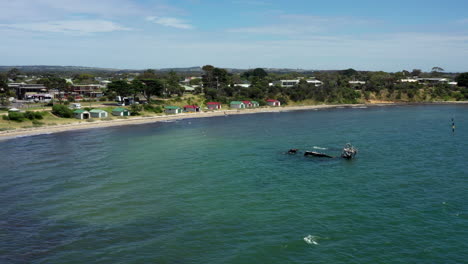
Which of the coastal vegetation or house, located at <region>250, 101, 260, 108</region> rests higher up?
the coastal vegetation

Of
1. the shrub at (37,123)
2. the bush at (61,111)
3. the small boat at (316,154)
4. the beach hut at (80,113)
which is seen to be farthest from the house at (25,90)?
the small boat at (316,154)

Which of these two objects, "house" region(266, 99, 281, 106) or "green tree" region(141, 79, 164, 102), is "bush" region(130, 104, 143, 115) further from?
"house" region(266, 99, 281, 106)

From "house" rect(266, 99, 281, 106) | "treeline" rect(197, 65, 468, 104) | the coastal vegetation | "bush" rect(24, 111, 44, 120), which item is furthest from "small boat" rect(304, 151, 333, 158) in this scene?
"house" rect(266, 99, 281, 106)

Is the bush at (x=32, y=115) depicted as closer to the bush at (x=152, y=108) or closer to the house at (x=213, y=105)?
the bush at (x=152, y=108)

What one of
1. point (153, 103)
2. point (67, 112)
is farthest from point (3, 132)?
point (153, 103)

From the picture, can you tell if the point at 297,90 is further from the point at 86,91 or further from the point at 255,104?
the point at 86,91

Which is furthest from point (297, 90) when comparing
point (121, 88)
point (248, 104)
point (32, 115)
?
point (32, 115)

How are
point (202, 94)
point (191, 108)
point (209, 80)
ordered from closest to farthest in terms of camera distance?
point (191, 108) → point (202, 94) → point (209, 80)

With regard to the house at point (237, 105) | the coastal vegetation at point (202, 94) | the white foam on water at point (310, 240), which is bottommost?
the white foam on water at point (310, 240)
